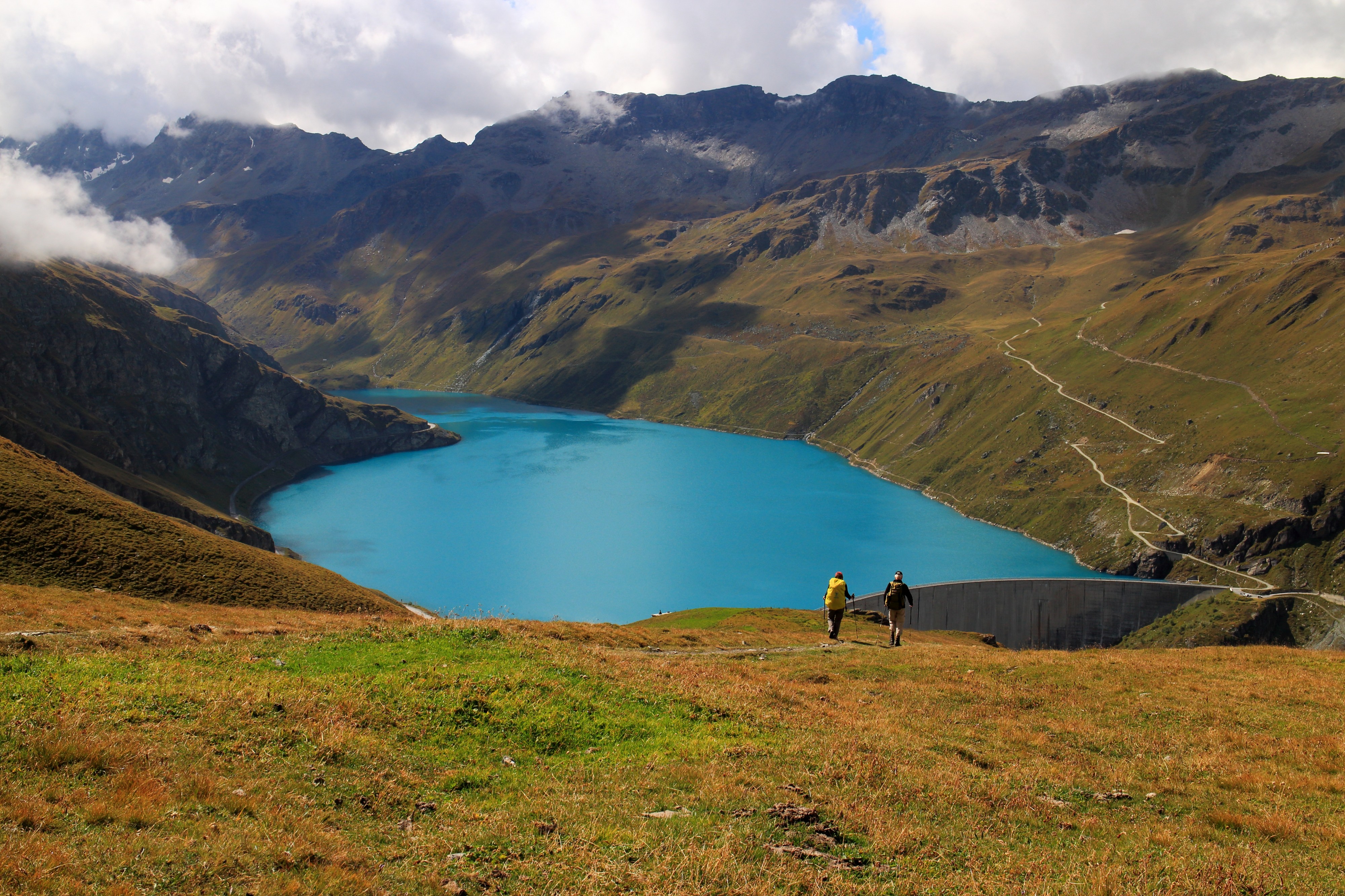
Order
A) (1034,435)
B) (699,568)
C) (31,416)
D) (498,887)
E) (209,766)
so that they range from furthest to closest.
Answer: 1. (1034,435)
2. (699,568)
3. (31,416)
4. (209,766)
5. (498,887)

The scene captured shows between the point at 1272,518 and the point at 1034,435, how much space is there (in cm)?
5417

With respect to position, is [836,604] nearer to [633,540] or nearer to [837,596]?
[837,596]

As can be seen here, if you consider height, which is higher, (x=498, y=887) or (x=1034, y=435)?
(x=1034, y=435)

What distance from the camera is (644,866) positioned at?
422 inches

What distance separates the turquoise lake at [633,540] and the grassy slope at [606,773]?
74.8 metres

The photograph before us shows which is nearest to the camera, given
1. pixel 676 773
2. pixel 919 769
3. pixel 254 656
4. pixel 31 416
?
pixel 676 773

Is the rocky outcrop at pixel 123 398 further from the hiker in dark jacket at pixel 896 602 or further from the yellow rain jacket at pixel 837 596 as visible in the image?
the hiker in dark jacket at pixel 896 602

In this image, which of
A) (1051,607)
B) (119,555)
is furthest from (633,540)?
(119,555)

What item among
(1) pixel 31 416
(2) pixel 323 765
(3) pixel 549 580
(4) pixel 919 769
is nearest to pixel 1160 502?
(3) pixel 549 580

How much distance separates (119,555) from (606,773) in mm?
42083

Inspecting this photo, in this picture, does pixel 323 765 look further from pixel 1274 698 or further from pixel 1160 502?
pixel 1160 502

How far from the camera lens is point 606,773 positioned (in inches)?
569

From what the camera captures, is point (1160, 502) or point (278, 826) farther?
point (1160, 502)

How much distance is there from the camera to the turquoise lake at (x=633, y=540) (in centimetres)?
11200
